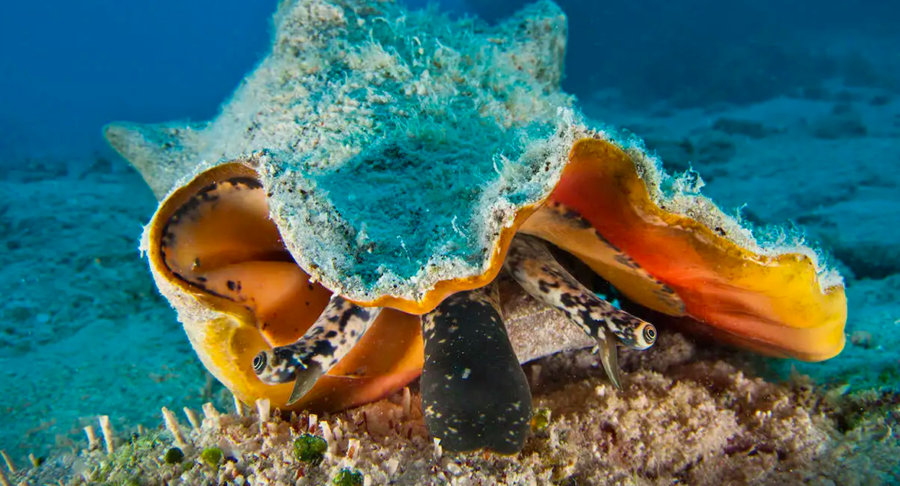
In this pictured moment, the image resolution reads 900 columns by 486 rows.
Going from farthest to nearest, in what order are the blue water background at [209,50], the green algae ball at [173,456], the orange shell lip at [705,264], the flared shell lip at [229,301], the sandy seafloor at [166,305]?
the blue water background at [209,50] < the sandy seafloor at [166,305] < the green algae ball at [173,456] < the orange shell lip at [705,264] < the flared shell lip at [229,301]

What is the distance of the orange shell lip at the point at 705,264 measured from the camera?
5.34 feet

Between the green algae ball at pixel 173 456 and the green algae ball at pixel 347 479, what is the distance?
0.76m

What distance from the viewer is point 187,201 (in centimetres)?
177

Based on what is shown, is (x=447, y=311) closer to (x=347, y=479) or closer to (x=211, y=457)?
(x=347, y=479)

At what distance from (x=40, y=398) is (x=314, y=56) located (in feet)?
11.1

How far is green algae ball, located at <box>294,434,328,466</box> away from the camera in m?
1.79

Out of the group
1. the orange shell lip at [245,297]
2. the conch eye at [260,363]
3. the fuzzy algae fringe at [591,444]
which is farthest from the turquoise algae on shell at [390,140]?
the fuzzy algae fringe at [591,444]

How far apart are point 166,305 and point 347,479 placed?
416 cm

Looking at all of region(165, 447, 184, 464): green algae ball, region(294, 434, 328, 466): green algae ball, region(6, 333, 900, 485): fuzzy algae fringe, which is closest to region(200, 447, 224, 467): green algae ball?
region(6, 333, 900, 485): fuzzy algae fringe

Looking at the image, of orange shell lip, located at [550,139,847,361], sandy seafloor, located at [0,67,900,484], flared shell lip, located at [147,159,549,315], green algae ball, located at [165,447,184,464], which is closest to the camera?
flared shell lip, located at [147,159,549,315]

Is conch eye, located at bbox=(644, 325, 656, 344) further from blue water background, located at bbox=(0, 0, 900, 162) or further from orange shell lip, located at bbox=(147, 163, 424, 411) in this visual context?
blue water background, located at bbox=(0, 0, 900, 162)

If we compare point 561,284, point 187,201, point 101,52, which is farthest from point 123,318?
point 101,52

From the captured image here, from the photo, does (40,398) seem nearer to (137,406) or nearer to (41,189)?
(137,406)

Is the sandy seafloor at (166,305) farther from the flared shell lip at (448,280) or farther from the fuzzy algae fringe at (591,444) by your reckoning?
the flared shell lip at (448,280)
